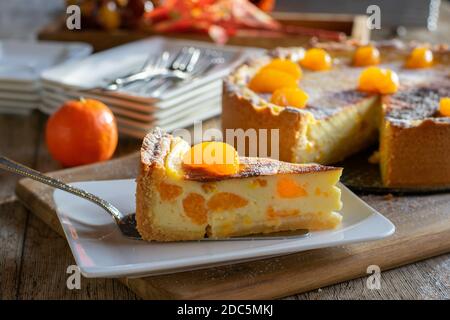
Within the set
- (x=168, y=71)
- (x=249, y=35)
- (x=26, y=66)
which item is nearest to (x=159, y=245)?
(x=168, y=71)

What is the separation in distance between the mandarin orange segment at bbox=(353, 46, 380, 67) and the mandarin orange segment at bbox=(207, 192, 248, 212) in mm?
1566

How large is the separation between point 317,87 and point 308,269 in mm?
1303

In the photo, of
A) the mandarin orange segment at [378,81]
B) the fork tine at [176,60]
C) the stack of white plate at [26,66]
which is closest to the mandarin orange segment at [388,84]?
the mandarin orange segment at [378,81]

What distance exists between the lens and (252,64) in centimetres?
344

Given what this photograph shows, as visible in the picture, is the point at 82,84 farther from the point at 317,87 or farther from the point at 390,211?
the point at 390,211

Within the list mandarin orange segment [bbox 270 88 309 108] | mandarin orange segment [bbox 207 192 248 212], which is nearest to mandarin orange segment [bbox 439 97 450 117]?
mandarin orange segment [bbox 270 88 309 108]

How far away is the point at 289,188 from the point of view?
228 centimetres

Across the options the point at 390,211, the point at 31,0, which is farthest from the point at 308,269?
the point at 31,0

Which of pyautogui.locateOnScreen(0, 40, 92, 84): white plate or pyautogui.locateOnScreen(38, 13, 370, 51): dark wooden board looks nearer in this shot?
pyautogui.locateOnScreen(0, 40, 92, 84): white plate

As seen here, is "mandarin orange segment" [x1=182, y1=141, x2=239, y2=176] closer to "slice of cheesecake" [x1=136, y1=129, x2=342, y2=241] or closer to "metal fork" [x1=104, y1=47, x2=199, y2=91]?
"slice of cheesecake" [x1=136, y1=129, x2=342, y2=241]

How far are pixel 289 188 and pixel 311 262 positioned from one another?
23 centimetres

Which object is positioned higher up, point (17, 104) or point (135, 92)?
point (135, 92)

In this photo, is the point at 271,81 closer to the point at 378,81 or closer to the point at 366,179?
the point at 378,81

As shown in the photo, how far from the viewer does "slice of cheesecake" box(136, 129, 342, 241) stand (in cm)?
221
